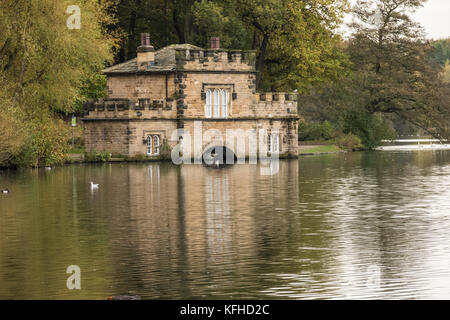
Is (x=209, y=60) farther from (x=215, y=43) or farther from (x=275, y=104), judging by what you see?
(x=275, y=104)

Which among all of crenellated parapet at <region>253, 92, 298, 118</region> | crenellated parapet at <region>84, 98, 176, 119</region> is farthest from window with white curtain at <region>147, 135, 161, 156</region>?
crenellated parapet at <region>253, 92, 298, 118</region>

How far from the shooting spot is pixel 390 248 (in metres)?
20.0

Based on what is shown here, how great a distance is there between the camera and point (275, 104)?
6084cm

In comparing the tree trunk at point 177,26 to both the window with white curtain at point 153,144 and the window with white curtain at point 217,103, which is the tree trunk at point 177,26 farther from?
the window with white curtain at point 153,144

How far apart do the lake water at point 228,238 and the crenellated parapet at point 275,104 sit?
1921cm

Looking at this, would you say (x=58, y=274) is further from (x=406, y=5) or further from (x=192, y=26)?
(x=406, y=5)

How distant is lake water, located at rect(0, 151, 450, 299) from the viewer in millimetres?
16078

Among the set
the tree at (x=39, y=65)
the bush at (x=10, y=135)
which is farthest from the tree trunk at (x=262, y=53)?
the bush at (x=10, y=135)

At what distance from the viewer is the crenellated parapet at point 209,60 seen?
57375 millimetres

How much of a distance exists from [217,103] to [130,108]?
18.6ft

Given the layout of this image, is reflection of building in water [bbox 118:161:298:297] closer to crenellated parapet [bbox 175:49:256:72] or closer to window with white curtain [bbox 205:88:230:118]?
window with white curtain [bbox 205:88:230:118]
